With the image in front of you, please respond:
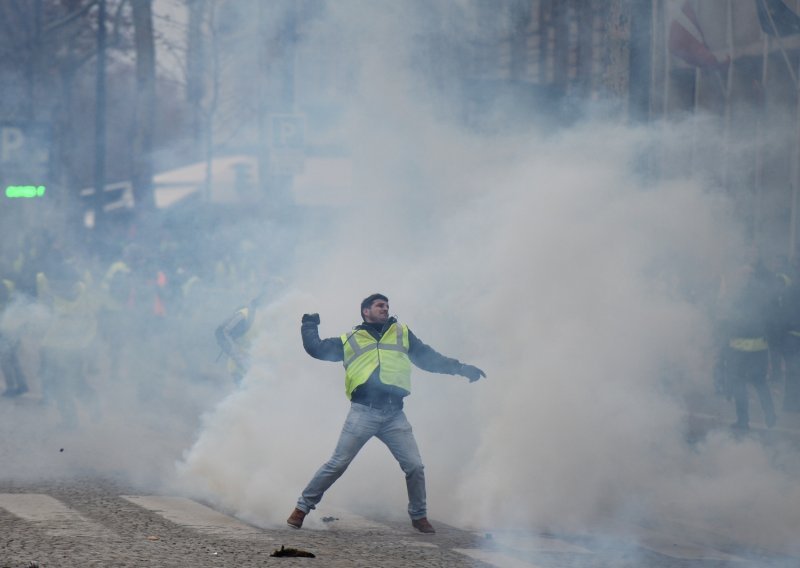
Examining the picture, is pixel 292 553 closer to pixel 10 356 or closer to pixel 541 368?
pixel 541 368

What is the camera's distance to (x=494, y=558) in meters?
7.30

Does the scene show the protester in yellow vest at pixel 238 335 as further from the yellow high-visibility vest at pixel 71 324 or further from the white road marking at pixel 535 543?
the white road marking at pixel 535 543

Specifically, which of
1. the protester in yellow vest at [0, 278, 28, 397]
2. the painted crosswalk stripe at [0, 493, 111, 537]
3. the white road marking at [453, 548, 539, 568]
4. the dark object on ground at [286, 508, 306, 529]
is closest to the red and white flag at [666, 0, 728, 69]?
the protester in yellow vest at [0, 278, 28, 397]

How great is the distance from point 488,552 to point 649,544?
42.4 inches

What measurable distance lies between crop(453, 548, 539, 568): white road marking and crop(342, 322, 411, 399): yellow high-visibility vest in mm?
1050

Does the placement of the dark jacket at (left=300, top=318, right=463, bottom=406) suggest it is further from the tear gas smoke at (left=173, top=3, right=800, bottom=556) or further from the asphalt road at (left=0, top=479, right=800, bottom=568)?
the tear gas smoke at (left=173, top=3, right=800, bottom=556)

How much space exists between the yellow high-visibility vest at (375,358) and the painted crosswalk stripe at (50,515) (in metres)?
1.58

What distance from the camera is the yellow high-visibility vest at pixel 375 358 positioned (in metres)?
8.14

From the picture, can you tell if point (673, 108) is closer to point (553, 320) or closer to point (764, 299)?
point (764, 299)

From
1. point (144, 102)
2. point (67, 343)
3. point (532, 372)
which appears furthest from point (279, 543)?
point (144, 102)

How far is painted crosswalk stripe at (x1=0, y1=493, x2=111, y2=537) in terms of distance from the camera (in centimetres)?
754

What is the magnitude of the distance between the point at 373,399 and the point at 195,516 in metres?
1.22

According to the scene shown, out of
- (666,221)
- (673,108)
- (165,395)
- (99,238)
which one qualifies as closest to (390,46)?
(666,221)

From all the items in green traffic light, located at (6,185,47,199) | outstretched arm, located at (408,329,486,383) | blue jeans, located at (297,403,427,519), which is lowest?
blue jeans, located at (297,403,427,519)
